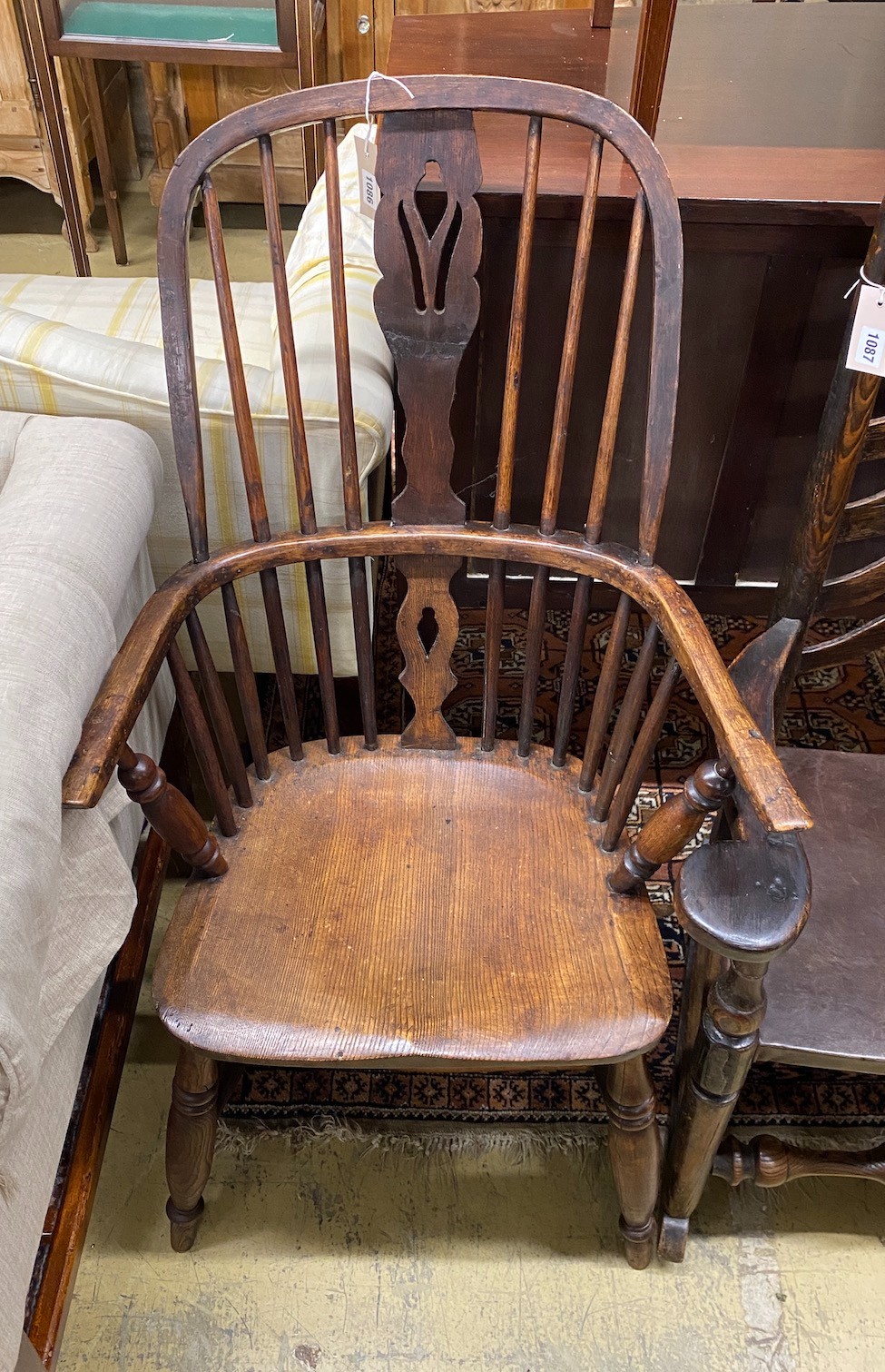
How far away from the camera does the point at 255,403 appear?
1210 millimetres

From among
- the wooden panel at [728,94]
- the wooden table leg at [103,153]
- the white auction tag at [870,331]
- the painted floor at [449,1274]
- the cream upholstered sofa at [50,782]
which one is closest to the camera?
the cream upholstered sofa at [50,782]

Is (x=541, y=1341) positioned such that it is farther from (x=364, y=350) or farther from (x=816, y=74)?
(x=816, y=74)

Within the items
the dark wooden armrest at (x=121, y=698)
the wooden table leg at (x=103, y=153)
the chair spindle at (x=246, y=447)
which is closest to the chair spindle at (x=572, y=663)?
the chair spindle at (x=246, y=447)

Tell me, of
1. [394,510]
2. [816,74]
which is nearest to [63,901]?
[394,510]

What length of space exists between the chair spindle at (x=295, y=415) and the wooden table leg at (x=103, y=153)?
80.2 inches

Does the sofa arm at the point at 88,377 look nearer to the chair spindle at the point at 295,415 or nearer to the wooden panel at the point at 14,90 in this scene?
the chair spindle at the point at 295,415

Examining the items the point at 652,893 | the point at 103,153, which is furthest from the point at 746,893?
the point at 103,153

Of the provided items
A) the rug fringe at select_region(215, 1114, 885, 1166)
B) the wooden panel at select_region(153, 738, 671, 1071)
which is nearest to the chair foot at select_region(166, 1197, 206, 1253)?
the rug fringe at select_region(215, 1114, 885, 1166)

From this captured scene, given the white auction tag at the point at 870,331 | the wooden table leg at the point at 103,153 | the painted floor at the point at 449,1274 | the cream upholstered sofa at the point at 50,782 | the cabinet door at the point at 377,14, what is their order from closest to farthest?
1. the cream upholstered sofa at the point at 50,782
2. the white auction tag at the point at 870,331
3. the painted floor at the point at 449,1274
4. the wooden table leg at the point at 103,153
5. the cabinet door at the point at 377,14

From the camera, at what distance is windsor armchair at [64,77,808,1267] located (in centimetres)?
91

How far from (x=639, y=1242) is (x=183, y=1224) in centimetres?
50

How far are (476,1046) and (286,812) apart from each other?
1.11 feet

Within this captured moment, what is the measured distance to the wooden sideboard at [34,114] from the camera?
109 inches

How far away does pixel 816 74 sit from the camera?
166 cm
